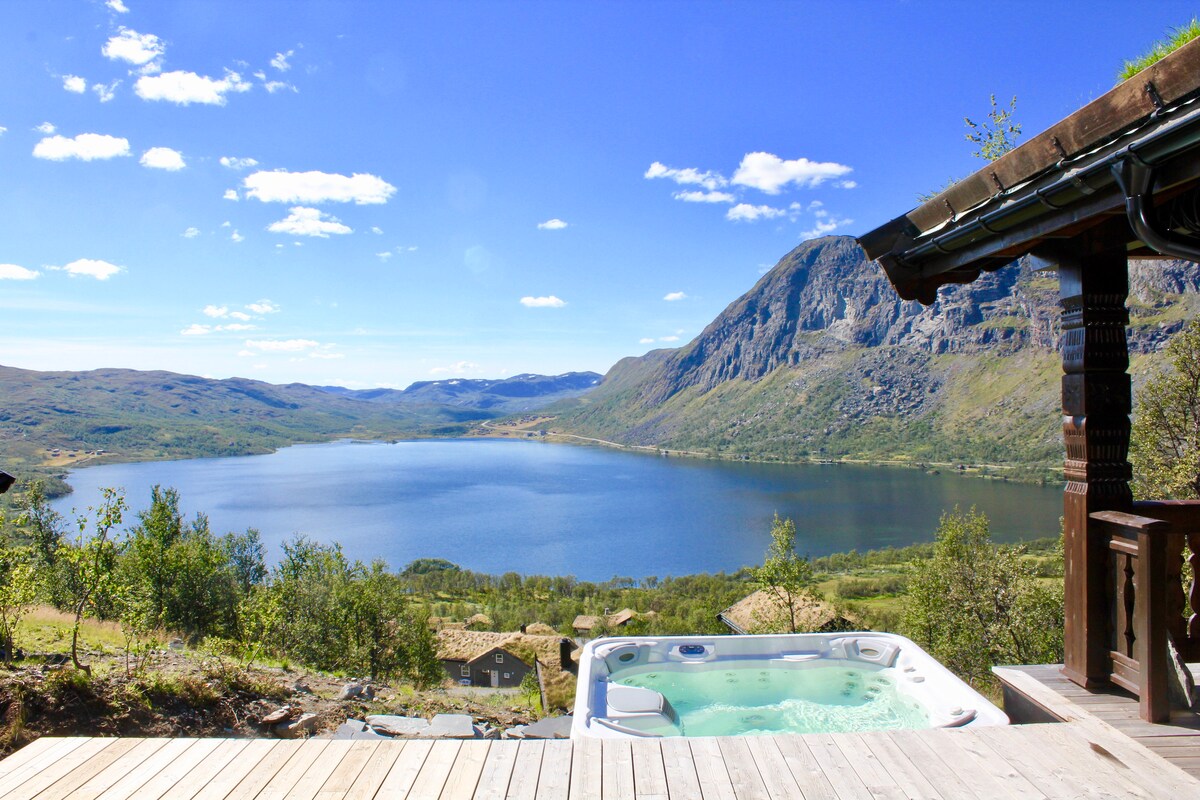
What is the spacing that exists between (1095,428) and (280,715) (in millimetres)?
6016

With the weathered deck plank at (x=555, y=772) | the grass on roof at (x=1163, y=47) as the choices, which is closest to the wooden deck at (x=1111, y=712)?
the weathered deck plank at (x=555, y=772)

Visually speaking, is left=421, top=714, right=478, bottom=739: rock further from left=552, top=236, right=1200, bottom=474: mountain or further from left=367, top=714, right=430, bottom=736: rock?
left=552, top=236, right=1200, bottom=474: mountain

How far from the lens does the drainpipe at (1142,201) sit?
221 cm

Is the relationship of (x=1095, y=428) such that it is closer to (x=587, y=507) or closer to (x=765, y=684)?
(x=765, y=684)

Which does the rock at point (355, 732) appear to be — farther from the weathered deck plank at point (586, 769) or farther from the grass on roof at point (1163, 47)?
the grass on roof at point (1163, 47)

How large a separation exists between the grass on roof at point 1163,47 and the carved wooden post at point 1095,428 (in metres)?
0.79

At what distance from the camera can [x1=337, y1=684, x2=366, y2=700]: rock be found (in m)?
6.85

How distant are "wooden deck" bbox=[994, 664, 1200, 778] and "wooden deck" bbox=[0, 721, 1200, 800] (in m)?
0.07

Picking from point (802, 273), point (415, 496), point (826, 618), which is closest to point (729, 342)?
point (802, 273)

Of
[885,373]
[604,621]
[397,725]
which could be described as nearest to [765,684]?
[397,725]

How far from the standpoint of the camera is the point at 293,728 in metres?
5.37

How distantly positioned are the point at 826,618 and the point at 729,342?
185046 millimetres

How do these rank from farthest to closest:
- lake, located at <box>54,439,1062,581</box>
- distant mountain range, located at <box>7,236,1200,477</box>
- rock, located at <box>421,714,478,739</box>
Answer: distant mountain range, located at <box>7,236,1200,477</box> < lake, located at <box>54,439,1062,581</box> < rock, located at <box>421,714,478,739</box>

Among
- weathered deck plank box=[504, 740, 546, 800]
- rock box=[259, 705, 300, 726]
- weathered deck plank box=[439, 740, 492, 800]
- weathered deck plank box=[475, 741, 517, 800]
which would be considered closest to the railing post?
weathered deck plank box=[504, 740, 546, 800]
